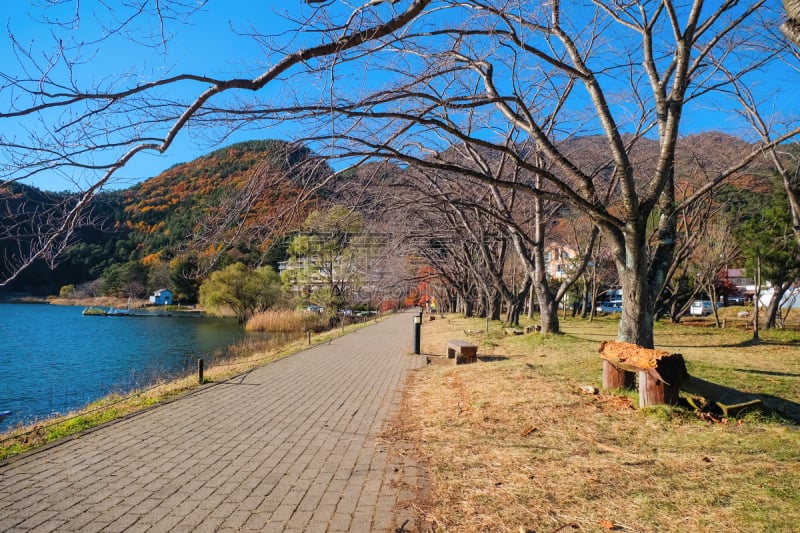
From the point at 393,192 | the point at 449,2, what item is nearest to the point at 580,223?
the point at 393,192

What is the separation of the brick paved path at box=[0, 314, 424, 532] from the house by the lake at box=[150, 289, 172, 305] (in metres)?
84.6

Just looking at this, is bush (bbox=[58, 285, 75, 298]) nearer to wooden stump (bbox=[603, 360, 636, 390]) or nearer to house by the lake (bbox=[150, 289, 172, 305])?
house by the lake (bbox=[150, 289, 172, 305])

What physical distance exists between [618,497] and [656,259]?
5.82 metres

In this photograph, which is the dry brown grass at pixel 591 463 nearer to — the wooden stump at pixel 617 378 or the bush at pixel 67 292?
the wooden stump at pixel 617 378

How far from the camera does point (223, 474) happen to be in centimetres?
454

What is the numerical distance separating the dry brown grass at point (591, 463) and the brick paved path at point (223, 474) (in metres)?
0.54

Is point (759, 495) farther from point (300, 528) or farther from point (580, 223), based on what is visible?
point (580, 223)

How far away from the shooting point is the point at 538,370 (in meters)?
8.98

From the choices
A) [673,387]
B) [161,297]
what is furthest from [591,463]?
[161,297]

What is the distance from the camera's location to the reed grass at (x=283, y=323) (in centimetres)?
3347

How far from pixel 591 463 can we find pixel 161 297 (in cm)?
9085

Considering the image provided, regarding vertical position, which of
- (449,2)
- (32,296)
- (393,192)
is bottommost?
(32,296)

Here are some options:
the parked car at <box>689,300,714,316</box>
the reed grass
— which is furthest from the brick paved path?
the parked car at <box>689,300,714,316</box>

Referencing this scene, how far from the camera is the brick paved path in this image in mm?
3572
